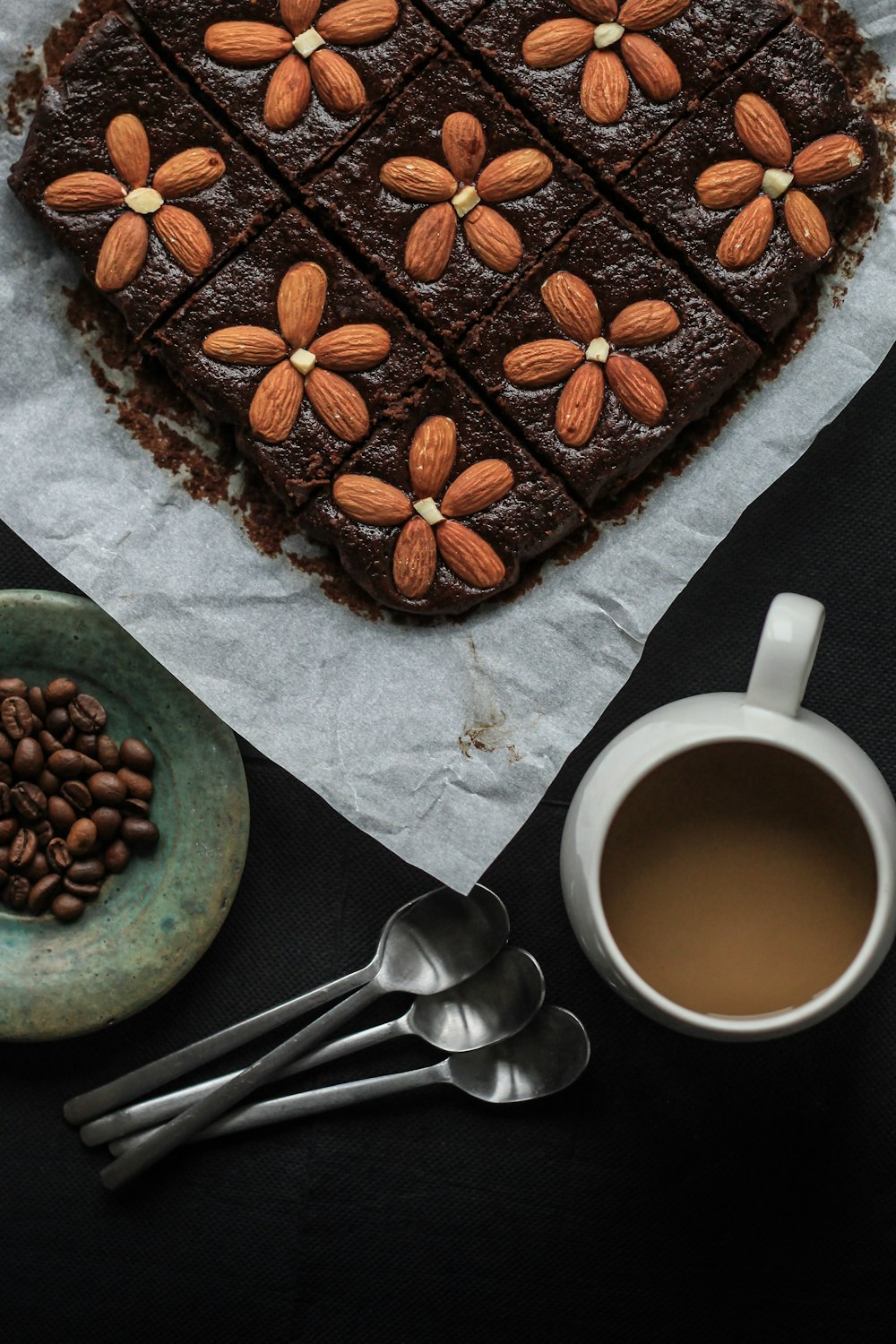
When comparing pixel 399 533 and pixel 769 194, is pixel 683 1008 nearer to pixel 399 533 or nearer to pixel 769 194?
pixel 399 533

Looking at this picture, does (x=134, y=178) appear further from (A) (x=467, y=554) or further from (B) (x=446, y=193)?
(A) (x=467, y=554)

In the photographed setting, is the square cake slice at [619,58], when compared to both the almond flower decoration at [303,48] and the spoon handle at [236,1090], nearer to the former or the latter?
the almond flower decoration at [303,48]

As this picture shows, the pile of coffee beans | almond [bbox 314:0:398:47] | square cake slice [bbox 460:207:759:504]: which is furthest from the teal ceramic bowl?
almond [bbox 314:0:398:47]

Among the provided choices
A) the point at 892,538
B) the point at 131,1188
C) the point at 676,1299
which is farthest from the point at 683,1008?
the point at 131,1188

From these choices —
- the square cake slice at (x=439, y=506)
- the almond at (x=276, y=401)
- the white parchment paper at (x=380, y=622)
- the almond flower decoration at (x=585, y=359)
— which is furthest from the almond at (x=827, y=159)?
the almond at (x=276, y=401)

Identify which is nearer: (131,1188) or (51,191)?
(51,191)

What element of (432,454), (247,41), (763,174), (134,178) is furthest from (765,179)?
(134,178)
